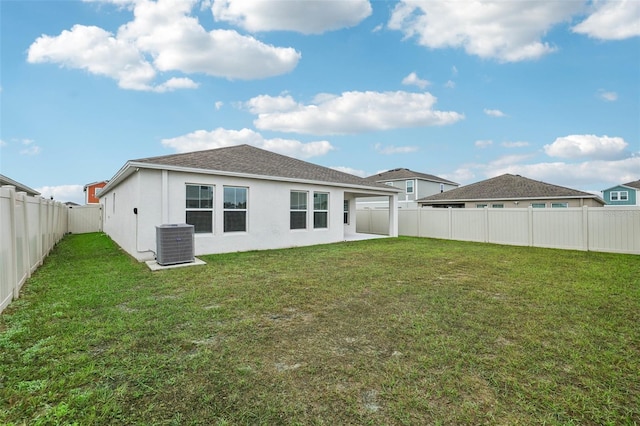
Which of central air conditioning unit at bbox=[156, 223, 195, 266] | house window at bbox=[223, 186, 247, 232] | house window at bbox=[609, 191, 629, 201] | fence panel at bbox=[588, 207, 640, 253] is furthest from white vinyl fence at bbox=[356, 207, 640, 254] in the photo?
house window at bbox=[609, 191, 629, 201]

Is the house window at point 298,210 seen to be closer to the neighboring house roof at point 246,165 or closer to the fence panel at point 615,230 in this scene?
the neighboring house roof at point 246,165

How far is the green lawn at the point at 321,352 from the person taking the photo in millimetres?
2119

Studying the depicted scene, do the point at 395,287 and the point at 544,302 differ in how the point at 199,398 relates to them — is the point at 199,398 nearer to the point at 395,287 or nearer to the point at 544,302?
the point at 395,287

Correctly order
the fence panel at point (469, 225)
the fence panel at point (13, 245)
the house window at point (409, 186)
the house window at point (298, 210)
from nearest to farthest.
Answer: the fence panel at point (13, 245) → the house window at point (298, 210) → the fence panel at point (469, 225) → the house window at point (409, 186)

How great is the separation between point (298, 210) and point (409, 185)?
2063 centimetres

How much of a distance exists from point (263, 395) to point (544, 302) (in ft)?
15.3

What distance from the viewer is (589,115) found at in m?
14.4

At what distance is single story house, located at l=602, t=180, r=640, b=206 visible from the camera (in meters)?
34.0

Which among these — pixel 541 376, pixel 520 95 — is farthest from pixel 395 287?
pixel 520 95

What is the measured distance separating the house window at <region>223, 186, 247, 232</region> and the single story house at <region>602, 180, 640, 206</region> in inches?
1762

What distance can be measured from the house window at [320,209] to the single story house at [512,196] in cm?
1402

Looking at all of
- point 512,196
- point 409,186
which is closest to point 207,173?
point 512,196

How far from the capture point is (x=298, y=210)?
1194 cm

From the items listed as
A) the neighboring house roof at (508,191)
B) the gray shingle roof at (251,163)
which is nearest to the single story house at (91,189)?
the gray shingle roof at (251,163)
